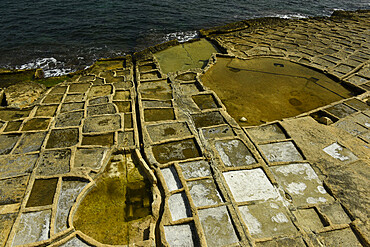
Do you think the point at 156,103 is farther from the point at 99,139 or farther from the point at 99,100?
the point at 99,139

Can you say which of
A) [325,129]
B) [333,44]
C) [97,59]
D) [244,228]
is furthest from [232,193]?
[333,44]

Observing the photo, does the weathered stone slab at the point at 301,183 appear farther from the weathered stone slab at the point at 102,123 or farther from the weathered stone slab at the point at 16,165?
the weathered stone slab at the point at 16,165

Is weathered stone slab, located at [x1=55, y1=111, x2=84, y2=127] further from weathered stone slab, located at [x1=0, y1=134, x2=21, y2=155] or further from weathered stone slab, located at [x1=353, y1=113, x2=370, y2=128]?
weathered stone slab, located at [x1=353, y1=113, x2=370, y2=128]

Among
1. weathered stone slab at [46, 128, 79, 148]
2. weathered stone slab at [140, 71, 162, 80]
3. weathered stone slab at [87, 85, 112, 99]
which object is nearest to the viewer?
weathered stone slab at [46, 128, 79, 148]

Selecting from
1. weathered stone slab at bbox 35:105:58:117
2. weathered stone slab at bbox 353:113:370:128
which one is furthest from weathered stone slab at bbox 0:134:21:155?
weathered stone slab at bbox 353:113:370:128

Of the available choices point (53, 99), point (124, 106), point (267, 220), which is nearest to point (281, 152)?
point (267, 220)

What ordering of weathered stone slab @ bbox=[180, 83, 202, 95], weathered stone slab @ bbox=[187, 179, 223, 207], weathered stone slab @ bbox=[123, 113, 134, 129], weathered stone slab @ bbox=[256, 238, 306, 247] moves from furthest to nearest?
weathered stone slab @ bbox=[180, 83, 202, 95]
weathered stone slab @ bbox=[123, 113, 134, 129]
weathered stone slab @ bbox=[187, 179, 223, 207]
weathered stone slab @ bbox=[256, 238, 306, 247]

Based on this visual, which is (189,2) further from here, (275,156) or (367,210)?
(367,210)

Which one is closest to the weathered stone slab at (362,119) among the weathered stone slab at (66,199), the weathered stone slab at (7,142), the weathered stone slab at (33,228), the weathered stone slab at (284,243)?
the weathered stone slab at (284,243)
